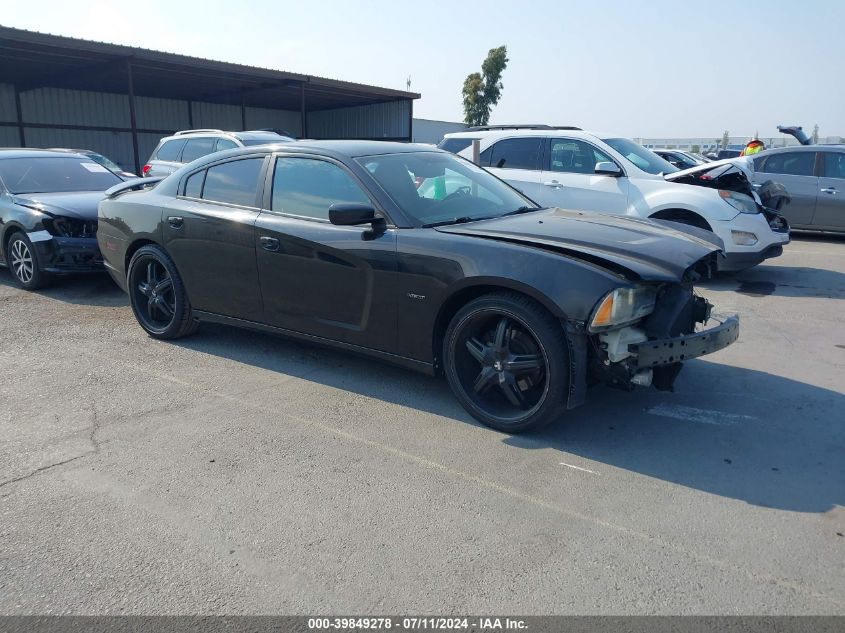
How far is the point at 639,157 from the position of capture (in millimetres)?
8648

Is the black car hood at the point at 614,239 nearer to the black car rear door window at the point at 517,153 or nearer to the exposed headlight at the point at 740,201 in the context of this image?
the exposed headlight at the point at 740,201

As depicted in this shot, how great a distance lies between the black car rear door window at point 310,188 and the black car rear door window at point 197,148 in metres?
7.36

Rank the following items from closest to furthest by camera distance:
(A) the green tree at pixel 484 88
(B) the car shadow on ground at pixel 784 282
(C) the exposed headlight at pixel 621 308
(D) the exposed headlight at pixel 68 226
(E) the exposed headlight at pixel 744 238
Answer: (C) the exposed headlight at pixel 621 308, (D) the exposed headlight at pixel 68 226, (B) the car shadow on ground at pixel 784 282, (E) the exposed headlight at pixel 744 238, (A) the green tree at pixel 484 88

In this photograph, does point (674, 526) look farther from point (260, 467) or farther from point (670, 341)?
point (260, 467)

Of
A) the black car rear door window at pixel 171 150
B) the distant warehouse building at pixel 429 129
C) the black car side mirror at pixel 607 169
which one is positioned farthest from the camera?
the distant warehouse building at pixel 429 129

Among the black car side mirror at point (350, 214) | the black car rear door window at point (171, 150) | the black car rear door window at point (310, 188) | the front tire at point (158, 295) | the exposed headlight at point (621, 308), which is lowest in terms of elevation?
the front tire at point (158, 295)

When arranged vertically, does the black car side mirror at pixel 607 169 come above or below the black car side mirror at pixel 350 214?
above

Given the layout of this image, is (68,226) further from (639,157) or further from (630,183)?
(639,157)

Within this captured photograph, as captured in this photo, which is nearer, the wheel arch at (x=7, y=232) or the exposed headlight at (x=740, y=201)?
the wheel arch at (x=7, y=232)

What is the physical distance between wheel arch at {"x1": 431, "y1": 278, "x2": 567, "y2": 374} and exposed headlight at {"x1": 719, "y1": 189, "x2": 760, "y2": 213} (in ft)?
16.8

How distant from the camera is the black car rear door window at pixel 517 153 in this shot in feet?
→ 29.1

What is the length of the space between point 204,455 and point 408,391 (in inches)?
56.0

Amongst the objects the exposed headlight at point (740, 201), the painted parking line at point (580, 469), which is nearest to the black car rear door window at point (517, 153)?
the exposed headlight at point (740, 201)

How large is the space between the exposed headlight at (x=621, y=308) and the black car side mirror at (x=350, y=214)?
4.97 feet
